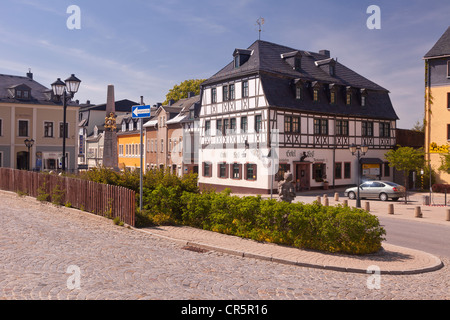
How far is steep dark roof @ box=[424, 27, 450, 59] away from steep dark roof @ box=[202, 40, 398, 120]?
20.8 ft

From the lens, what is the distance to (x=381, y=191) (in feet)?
92.3

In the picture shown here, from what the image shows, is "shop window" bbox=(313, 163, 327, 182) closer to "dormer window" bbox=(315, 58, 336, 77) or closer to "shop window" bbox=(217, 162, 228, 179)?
"shop window" bbox=(217, 162, 228, 179)

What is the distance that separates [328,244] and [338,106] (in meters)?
28.9

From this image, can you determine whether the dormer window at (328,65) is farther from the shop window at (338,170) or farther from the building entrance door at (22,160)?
the building entrance door at (22,160)

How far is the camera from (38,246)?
1045 cm

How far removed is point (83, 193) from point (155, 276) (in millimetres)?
9104

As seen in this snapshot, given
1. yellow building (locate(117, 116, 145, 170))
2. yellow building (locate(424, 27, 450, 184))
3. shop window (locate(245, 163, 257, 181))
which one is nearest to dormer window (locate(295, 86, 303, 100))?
shop window (locate(245, 163, 257, 181))

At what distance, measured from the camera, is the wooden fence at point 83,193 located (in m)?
13.8

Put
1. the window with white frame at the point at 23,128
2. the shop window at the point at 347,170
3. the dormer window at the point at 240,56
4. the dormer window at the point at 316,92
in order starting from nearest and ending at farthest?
1. the dormer window at the point at 240,56
2. the dormer window at the point at 316,92
3. the shop window at the point at 347,170
4. the window with white frame at the point at 23,128

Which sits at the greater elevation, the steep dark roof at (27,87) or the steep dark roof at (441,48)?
the steep dark roof at (441,48)

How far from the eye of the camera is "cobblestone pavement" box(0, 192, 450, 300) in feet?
22.9

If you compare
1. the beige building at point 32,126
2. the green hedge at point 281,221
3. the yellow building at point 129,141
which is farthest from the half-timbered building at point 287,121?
the yellow building at point 129,141

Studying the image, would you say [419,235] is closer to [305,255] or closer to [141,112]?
[305,255]
